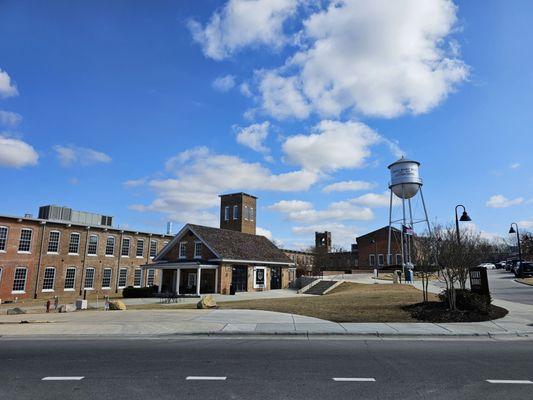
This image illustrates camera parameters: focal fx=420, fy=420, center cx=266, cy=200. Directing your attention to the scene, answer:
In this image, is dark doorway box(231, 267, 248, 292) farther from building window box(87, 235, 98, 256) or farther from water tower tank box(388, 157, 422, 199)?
water tower tank box(388, 157, 422, 199)

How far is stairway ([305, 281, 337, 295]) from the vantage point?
1632 inches

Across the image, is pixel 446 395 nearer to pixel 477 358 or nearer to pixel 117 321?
pixel 477 358

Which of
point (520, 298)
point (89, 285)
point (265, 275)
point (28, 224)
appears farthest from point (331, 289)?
point (28, 224)

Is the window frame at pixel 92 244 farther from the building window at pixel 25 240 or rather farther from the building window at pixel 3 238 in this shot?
the building window at pixel 3 238

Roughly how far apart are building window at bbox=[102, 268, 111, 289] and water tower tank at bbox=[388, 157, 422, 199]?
114 feet

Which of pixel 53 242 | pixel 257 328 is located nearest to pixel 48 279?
pixel 53 242

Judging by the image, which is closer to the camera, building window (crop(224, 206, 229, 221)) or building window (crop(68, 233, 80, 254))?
building window (crop(68, 233, 80, 254))

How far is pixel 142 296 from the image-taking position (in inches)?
1623

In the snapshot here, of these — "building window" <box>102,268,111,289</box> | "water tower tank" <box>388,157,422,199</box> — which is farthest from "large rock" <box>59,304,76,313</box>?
"water tower tank" <box>388,157,422,199</box>

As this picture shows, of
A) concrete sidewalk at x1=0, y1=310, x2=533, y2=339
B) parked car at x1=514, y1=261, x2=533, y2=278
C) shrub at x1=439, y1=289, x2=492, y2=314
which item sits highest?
parked car at x1=514, y1=261, x2=533, y2=278

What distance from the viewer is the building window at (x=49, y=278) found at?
4312 centimetres

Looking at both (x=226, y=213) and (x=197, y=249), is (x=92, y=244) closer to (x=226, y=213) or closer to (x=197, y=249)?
(x=197, y=249)

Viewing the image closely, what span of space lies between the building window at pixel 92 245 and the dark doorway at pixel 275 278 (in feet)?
67.7

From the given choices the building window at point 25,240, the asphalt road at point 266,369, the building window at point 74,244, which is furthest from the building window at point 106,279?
the asphalt road at point 266,369
